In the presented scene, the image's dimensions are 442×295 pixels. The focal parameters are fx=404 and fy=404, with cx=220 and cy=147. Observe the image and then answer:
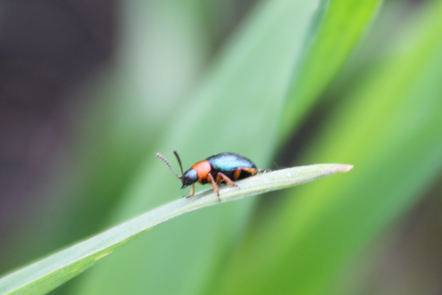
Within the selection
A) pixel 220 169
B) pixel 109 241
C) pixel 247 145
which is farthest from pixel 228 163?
pixel 109 241

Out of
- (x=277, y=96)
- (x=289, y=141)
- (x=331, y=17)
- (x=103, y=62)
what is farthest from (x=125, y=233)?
(x=103, y=62)

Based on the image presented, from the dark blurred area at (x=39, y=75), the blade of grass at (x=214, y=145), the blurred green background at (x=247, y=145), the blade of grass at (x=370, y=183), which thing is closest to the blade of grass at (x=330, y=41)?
the blurred green background at (x=247, y=145)

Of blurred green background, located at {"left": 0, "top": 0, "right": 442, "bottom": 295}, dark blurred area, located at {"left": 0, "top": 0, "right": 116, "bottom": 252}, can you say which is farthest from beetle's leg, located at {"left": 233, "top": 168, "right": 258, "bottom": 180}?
dark blurred area, located at {"left": 0, "top": 0, "right": 116, "bottom": 252}

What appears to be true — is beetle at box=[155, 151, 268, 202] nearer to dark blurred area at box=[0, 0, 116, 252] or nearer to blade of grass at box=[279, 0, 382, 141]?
blade of grass at box=[279, 0, 382, 141]

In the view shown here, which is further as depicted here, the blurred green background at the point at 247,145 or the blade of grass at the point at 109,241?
the blurred green background at the point at 247,145

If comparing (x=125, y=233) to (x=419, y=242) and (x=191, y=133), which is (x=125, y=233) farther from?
(x=419, y=242)

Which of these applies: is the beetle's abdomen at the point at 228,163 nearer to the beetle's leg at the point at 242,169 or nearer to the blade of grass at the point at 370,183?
the beetle's leg at the point at 242,169

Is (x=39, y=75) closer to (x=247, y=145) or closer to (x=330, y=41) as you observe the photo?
(x=247, y=145)
